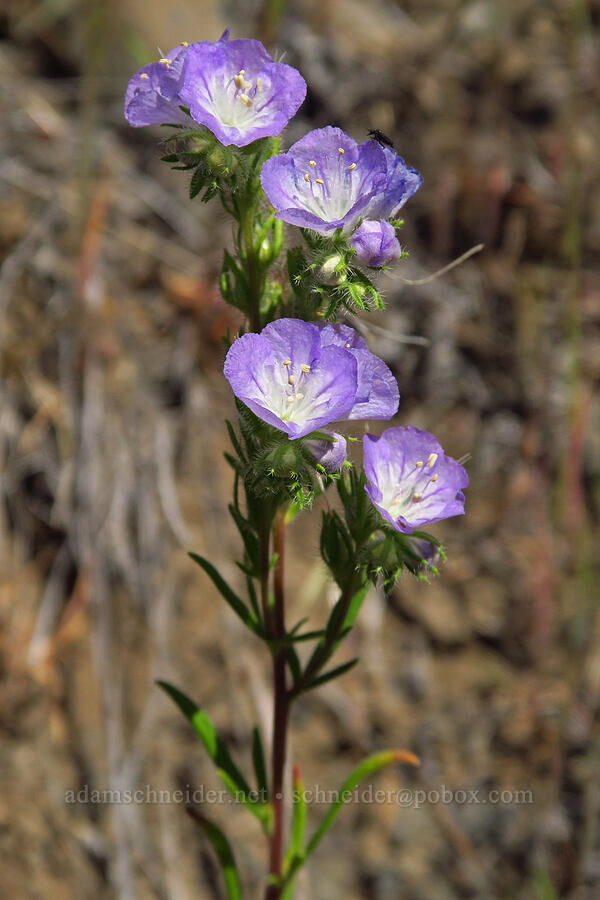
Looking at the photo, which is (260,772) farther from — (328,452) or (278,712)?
(328,452)

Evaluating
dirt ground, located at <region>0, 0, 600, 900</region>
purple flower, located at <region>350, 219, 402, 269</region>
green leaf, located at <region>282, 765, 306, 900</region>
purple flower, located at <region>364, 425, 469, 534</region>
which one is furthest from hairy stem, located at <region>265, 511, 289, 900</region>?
dirt ground, located at <region>0, 0, 600, 900</region>

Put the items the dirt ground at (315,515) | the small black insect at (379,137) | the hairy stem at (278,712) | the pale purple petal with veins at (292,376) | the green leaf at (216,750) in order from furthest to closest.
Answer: the dirt ground at (315,515) → the green leaf at (216,750) → the hairy stem at (278,712) → the small black insect at (379,137) → the pale purple petal with veins at (292,376)

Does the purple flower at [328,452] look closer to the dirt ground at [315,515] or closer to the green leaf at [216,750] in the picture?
the green leaf at [216,750]

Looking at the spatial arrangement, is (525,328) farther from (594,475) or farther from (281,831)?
(281,831)

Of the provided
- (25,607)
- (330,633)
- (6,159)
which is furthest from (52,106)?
(330,633)

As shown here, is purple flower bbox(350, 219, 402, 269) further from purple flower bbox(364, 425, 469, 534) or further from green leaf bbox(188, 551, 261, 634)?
green leaf bbox(188, 551, 261, 634)

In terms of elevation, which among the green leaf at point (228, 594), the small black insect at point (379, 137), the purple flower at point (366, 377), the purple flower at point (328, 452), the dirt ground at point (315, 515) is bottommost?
the dirt ground at point (315, 515)

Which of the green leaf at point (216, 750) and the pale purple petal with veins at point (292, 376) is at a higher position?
the pale purple petal with veins at point (292, 376)

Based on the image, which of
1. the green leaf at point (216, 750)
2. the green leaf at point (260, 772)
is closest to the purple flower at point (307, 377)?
the green leaf at point (216, 750)

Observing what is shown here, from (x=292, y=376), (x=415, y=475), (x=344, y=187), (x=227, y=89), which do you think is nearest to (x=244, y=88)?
(x=227, y=89)
